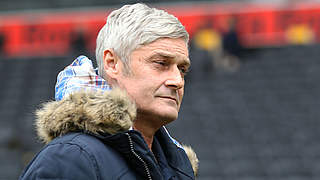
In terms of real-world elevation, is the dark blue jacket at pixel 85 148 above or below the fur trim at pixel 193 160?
above

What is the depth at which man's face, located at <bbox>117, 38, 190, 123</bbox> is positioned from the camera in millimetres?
1927

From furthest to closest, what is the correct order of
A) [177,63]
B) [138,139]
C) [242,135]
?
[242,135] → [177,63] → [138,139]

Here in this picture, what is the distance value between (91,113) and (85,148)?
4.0 inches

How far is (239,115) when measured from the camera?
11367 millimetres

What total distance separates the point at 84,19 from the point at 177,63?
14959 millimetres

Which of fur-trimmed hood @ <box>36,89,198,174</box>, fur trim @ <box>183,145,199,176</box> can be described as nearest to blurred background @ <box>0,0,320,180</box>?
fur trim @ <box>183,145,199,176</box>

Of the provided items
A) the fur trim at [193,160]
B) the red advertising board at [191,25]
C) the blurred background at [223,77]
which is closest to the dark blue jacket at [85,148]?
the fur trim at [193,160]

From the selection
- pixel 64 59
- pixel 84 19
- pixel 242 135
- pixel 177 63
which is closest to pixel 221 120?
pixel 242 135

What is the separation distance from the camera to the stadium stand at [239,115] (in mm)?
9648

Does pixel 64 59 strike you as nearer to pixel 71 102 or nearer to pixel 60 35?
pixel 60 35

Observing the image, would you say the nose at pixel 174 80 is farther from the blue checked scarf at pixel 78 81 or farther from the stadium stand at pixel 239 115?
the stadium stand at pixel 239 115

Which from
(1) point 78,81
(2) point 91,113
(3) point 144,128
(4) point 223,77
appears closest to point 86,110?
(2) point 91,113

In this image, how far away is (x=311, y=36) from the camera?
15.3 meters

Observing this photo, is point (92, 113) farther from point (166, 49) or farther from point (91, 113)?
point (166, 49)
